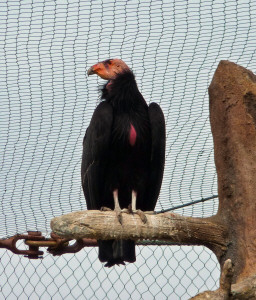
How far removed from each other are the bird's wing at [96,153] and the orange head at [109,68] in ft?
1.77

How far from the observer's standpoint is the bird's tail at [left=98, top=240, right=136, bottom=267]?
4.61 meters

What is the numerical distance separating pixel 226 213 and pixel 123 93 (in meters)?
1.22

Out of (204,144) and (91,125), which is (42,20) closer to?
(91,125)

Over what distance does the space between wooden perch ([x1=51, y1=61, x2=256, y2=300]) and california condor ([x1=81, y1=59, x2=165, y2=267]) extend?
1.81ft

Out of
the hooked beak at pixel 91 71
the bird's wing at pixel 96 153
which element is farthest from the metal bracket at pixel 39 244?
the hooked beak at pixel 91 71

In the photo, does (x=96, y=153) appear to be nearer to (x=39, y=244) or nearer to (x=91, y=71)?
(x=39, y=244)

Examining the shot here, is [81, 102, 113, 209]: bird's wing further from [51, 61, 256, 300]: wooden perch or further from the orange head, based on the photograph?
[51, 61, 256, 300]: wooden perch

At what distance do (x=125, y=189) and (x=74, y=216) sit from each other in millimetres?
1262

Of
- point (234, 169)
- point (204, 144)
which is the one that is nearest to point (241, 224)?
point (234, 169)

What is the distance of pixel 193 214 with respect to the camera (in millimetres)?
5848

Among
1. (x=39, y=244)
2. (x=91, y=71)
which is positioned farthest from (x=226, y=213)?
(x=91, y=71)

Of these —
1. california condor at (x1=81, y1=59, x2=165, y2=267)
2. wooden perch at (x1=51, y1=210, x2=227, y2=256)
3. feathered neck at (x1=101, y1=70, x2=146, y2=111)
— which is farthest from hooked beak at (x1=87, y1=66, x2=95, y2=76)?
wooden perch at (x1=51, y1=210, x2=227, y2=256)

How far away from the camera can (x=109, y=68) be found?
18.1 ft

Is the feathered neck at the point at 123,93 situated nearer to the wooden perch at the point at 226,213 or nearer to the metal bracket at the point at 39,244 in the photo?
the wooden perch at the point at 226,213
